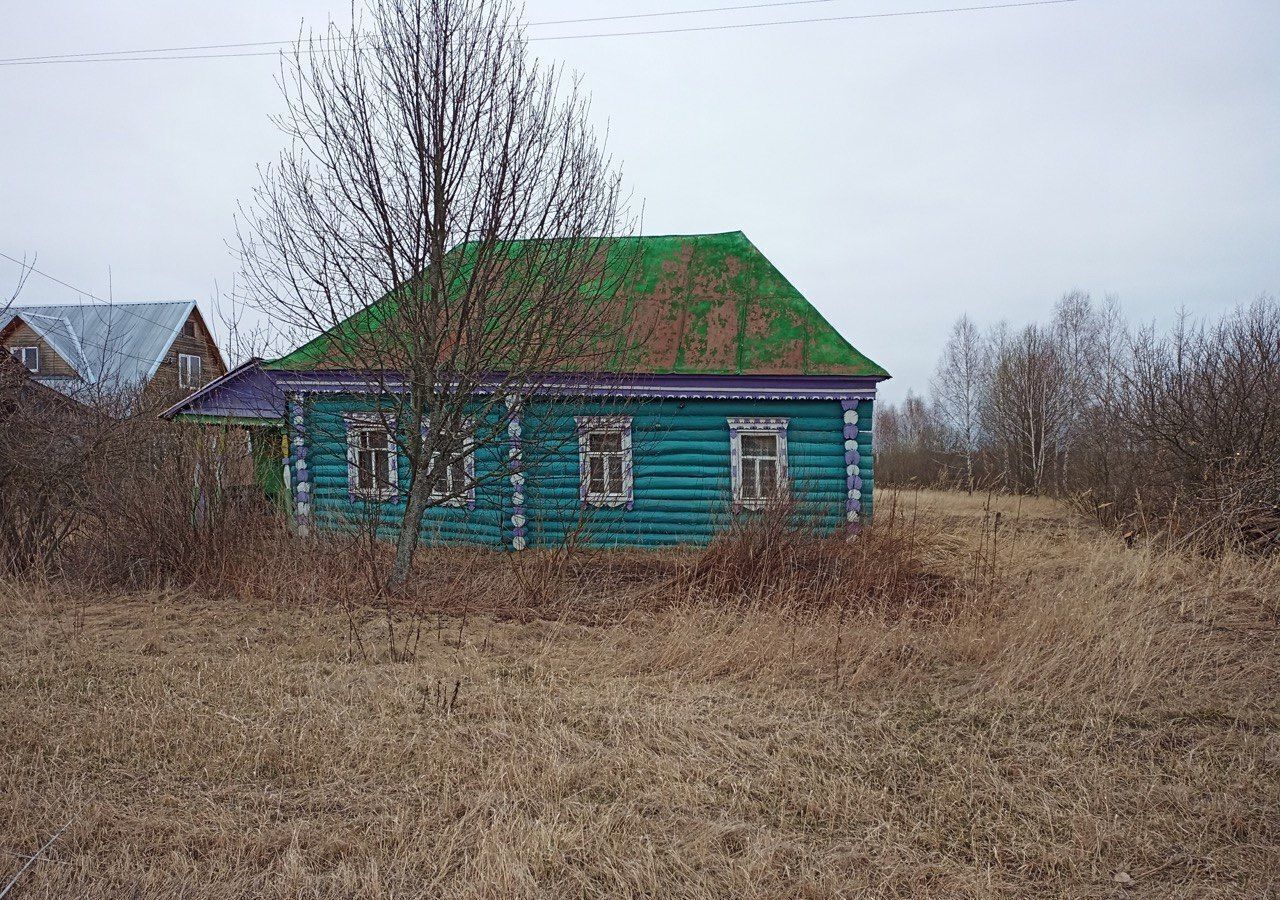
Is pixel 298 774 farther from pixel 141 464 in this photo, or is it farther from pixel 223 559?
pixel 141 464

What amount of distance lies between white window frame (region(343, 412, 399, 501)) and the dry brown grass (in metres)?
1.99

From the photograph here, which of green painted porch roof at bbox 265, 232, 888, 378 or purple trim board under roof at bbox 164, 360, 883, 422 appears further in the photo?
green painted porch roof at bbox 265, 232, 888, 378

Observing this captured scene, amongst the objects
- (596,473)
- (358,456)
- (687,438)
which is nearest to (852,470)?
(687,438)

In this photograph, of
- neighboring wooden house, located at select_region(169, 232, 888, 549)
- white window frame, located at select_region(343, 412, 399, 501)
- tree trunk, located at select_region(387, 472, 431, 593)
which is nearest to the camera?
tree trunk, located at select_region(387, 472, 431, 593)

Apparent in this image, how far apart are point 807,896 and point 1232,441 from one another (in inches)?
418

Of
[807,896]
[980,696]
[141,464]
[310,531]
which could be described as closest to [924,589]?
[980,696]

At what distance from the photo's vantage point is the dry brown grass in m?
3.17

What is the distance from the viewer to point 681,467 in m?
12.4

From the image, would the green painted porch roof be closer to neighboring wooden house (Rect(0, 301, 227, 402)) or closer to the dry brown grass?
the dry brown grass

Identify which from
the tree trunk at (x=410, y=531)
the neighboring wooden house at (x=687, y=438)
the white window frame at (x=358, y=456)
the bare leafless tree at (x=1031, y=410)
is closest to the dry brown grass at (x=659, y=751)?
the tree trunk at (x=410, y=531)

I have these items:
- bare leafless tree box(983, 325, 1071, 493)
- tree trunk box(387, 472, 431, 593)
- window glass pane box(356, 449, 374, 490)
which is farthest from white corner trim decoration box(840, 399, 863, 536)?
bare leafless tree box(983, 325, 1071, 493)

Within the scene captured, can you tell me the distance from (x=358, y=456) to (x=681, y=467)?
4799mm

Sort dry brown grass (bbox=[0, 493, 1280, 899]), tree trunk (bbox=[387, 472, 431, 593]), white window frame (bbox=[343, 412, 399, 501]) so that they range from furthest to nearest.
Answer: white window frame (bbox=[343, 412, 399, 501]) → tree trunk (bbox=[387, 472, 431, 593]) → dry brown grass (bbox=[0, 493, 1280, 899])

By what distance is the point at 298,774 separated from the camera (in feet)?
13.1
